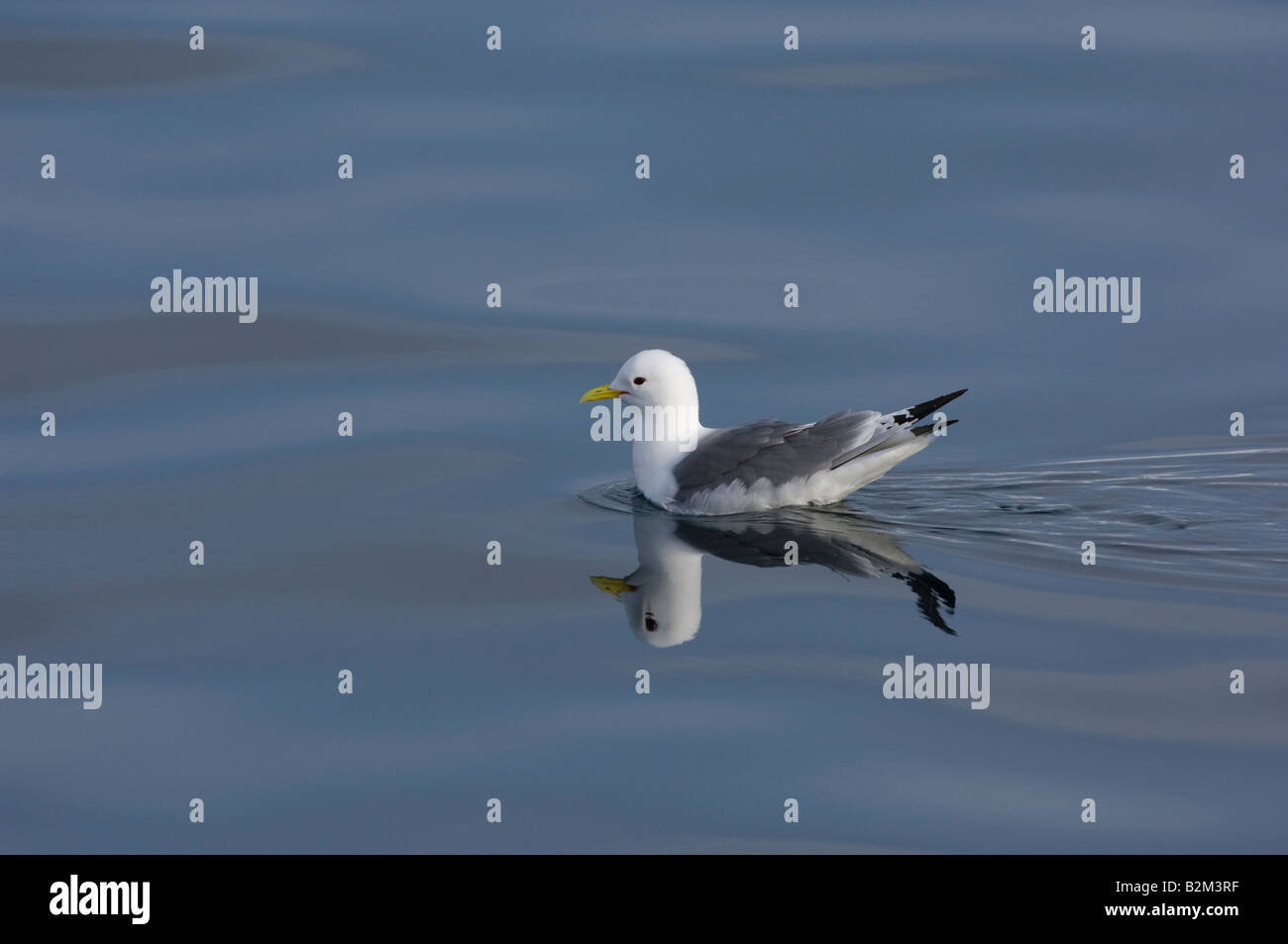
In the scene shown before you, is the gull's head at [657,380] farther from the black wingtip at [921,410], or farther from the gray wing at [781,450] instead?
the black wingtip at [921,410]

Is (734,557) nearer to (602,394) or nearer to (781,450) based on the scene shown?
(781,450)

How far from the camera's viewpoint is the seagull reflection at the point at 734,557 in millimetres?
11281

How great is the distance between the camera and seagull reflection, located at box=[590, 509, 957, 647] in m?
11.3

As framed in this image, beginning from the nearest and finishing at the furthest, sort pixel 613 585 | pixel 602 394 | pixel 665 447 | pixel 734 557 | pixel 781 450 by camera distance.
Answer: pixel 613 585 < pixel 734 557 < pixel 781 450 < pixel 665 447 < pixel 602 394

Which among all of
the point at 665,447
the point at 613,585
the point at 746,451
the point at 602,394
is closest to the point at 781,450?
the point at 746,451

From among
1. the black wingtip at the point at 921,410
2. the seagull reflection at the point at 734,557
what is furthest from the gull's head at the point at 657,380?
the black wingtip at the point at 921,410

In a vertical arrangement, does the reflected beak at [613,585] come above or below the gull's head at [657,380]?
below

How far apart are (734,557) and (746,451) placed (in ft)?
3.85

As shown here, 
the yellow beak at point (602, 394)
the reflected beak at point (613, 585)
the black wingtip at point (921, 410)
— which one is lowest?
the reflected beak at point (613, 585)

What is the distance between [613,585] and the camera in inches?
468

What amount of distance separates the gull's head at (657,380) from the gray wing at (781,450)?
0.50 m

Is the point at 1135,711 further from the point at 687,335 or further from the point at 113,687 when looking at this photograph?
the point at 687,335

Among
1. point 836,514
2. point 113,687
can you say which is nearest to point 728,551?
point 836,514

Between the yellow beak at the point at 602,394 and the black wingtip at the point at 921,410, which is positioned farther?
the yellow beak at the point at 602,394
